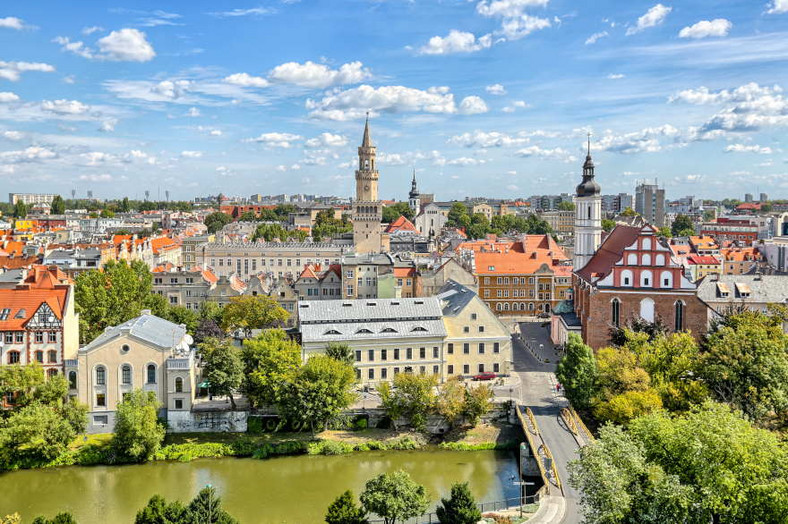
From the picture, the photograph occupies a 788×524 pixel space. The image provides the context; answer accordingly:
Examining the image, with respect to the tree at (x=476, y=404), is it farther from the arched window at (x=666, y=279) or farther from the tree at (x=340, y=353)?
the arched window at (x=666, y=279)

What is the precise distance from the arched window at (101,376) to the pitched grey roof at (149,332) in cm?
119

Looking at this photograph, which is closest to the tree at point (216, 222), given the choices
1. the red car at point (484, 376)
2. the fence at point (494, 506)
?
the red car at point (484, 376)

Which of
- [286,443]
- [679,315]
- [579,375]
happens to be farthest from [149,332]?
[679,315]

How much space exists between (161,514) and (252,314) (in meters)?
26.7

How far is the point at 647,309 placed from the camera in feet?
158

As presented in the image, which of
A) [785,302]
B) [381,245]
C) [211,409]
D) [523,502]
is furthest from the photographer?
[381,245]

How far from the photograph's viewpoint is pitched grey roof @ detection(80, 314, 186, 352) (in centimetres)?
3750

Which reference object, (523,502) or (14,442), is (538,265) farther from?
(14,442)

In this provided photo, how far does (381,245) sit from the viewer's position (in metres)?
98.3

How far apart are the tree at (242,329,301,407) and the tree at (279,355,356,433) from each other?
630 mm

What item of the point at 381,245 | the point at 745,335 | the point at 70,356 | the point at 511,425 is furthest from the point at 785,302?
the point at 381,245

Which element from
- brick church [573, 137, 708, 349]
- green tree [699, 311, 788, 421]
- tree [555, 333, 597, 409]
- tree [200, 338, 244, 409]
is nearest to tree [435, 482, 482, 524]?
tree [555, 333, 597, 409]

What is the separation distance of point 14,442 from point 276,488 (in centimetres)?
1283

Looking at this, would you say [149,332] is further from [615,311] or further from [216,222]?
[216,222]
